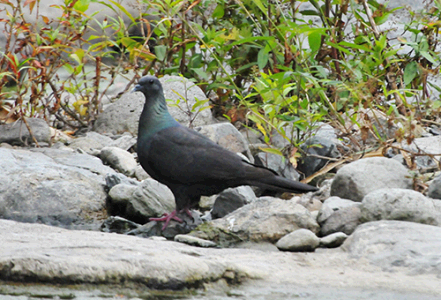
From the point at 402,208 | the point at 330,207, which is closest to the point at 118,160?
the point at 330,207

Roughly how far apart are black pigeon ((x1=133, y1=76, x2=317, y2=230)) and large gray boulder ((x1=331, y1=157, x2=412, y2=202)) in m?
0.37

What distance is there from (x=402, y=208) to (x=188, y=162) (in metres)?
1.30

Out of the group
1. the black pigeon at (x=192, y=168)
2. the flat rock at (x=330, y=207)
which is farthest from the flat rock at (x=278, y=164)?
the flat rock at (x=330, y=207)

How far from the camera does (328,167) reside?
4.59m

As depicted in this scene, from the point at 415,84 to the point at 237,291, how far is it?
3776 mm

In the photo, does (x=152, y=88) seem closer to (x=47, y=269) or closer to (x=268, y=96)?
(x=268, y=96)

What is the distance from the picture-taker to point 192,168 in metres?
3.82

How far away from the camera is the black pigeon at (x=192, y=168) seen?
381 centimetres

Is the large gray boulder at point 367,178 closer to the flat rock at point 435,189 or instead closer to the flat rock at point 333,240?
the flat rock at point 435,189

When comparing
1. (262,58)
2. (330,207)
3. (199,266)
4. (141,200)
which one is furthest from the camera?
(262,58)

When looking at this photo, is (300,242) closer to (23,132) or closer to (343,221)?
(343,221)

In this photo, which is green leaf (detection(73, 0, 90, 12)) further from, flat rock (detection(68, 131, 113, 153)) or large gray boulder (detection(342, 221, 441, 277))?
large gray boulder (detection(342, 221, 441, 277))

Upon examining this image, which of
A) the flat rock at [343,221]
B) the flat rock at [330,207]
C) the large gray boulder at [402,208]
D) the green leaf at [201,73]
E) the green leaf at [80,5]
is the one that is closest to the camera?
the large gray boulder at [402,208]

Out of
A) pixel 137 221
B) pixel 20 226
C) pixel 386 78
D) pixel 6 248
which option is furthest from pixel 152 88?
pixel 386 78
